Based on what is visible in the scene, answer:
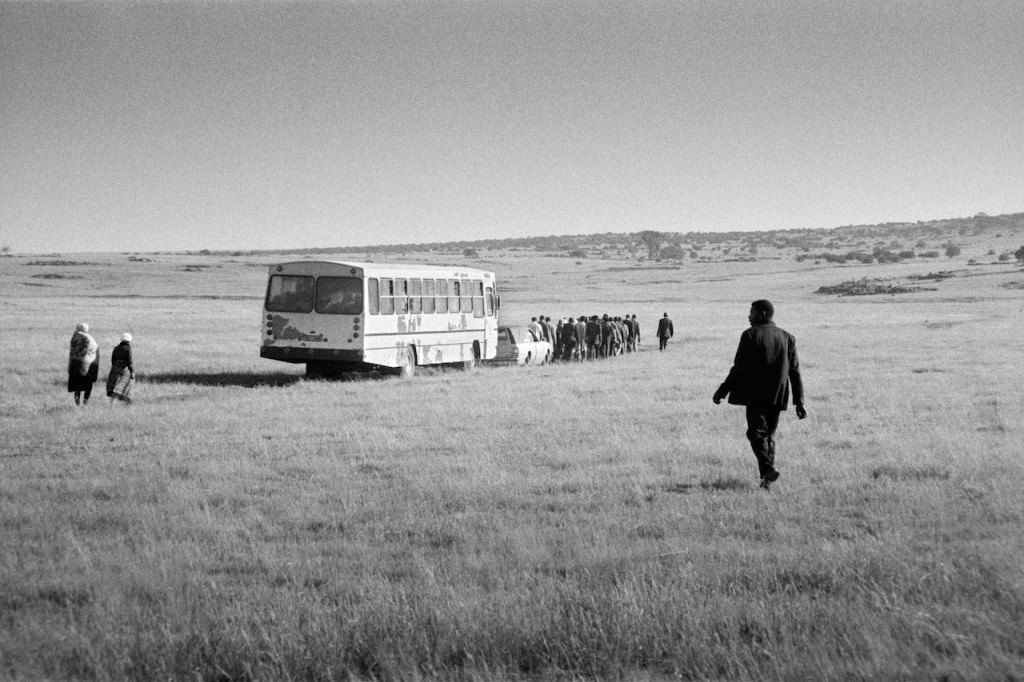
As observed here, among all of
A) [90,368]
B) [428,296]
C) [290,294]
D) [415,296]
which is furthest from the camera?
[428,296]

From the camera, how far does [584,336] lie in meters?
38.1

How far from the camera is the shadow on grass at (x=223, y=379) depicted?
2578 cm

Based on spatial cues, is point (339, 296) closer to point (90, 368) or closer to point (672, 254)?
point (90, 368)

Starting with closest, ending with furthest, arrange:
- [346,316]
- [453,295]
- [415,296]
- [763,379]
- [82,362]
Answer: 1. [763,379]
2. [82,362]
3. [346,316]
4. [415,296]
5. [453,295]

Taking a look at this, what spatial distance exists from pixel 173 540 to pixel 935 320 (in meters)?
53.7

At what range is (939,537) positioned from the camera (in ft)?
26.6

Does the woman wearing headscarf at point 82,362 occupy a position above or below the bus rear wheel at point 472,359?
above

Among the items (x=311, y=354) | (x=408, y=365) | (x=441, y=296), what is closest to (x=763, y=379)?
(x=311, y=354)

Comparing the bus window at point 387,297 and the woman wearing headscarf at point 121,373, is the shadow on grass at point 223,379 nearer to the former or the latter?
the bus window at point 387,297

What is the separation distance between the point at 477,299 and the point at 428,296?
3.61 metres

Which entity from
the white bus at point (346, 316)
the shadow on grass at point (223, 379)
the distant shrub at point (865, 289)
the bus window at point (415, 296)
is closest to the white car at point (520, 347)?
the white bus at point (346, 316)

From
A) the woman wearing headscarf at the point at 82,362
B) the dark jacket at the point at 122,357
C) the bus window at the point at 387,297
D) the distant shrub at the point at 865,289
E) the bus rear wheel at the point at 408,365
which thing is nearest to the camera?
the woman wearing headscarf at the point at 82,362

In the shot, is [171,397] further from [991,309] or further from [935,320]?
[991,309]

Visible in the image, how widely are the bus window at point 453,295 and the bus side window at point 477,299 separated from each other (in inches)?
52.4
